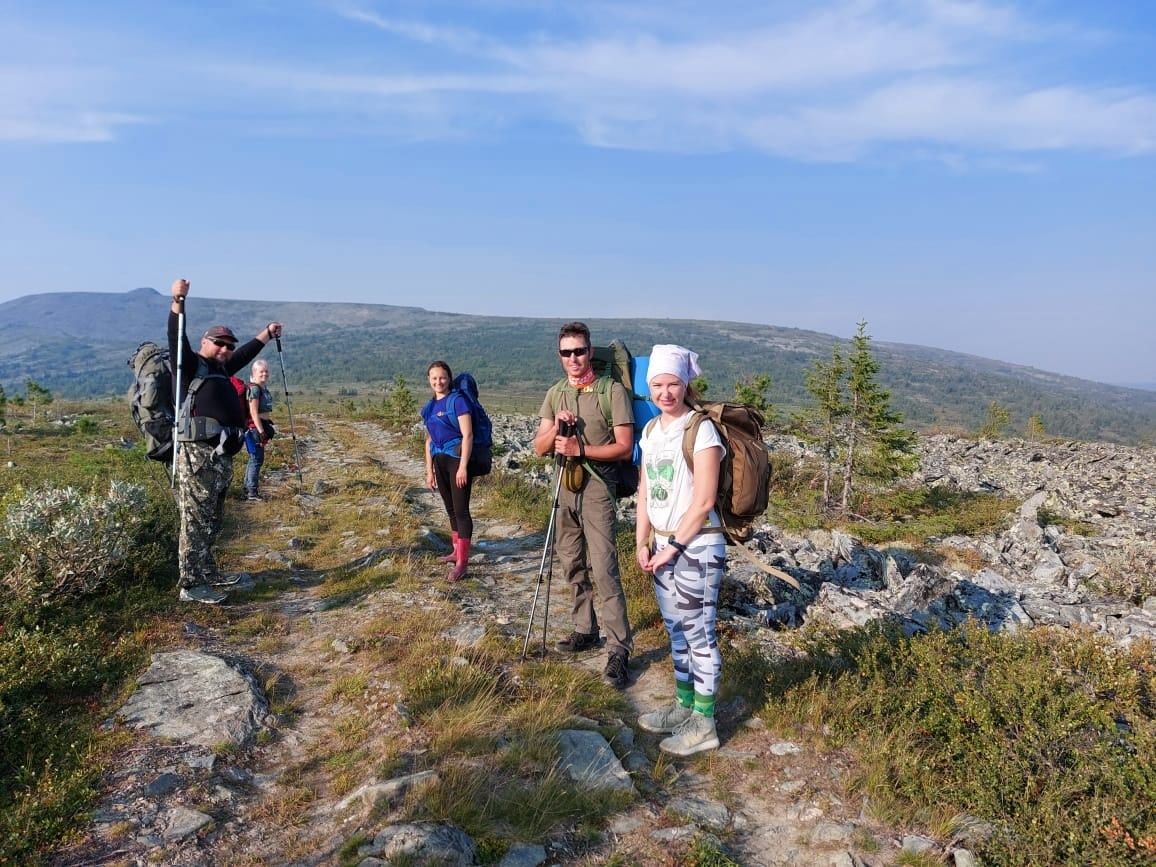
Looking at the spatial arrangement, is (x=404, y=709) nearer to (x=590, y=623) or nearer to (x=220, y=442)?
(x=590, y=623)

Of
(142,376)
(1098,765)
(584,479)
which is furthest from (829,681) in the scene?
(142,376)

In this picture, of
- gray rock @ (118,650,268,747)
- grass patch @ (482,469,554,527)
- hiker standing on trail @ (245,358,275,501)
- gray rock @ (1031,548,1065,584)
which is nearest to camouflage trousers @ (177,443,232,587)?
gray rock @ (118,650,268,747)

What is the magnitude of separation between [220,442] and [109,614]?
1.92 meters

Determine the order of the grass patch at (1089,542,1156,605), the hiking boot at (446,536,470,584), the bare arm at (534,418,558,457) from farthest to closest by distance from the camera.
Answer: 1. the grass patch at (1089,542,1156,605)
2. the hiking boot at (446,536,470,584)
3. the bare arm at (534,418,558,457)

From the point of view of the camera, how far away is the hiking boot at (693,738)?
4.39 metres

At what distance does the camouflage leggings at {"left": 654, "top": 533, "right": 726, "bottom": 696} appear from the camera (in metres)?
4.07

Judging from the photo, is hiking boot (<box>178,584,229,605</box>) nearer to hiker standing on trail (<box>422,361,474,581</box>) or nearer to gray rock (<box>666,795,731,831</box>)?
hiker standing on trail (<box>422,361,474,581</box>)

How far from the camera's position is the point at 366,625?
627cm

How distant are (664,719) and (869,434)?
47.9ft

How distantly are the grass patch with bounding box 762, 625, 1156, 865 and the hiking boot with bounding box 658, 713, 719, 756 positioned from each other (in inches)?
24.8

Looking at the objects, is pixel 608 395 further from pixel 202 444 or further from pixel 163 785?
pixel 202 444

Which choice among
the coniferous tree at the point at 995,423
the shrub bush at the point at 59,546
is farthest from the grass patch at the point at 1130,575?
the coniferous tree at the point at 995,423

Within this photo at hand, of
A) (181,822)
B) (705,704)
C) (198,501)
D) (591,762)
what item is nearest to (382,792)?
(181,822)

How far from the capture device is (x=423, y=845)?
3.21 metres
